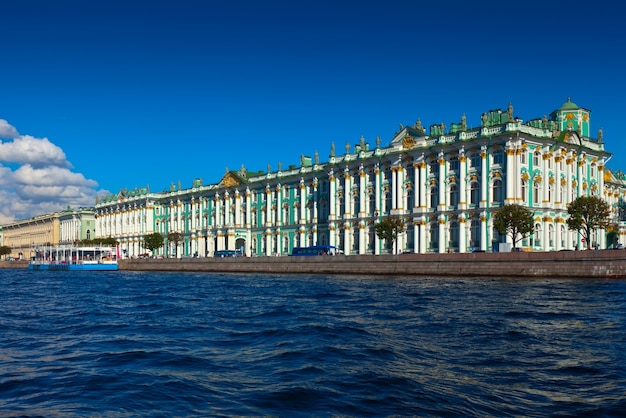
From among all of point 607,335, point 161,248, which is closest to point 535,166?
point 607,335

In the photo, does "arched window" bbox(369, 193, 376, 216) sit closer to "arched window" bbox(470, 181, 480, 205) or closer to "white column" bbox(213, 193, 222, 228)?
"arched window" bbox(470, 181, 480, 205)

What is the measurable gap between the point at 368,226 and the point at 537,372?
61486 millimetres

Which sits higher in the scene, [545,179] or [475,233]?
[545,179]

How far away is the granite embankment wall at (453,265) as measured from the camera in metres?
42.2

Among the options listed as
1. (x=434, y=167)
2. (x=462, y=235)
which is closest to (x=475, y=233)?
(x=462, y=235)

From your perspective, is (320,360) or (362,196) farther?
(362,196)

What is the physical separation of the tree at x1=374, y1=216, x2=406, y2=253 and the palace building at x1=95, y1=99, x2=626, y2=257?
6.05 ft

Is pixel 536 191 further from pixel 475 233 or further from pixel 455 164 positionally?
pixel 455 164

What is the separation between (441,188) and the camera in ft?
213

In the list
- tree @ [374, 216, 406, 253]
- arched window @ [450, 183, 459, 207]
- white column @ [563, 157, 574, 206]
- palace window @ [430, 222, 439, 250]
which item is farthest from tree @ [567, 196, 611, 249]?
tree @ [374, 216, 406, 253]

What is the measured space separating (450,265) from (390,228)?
15.5 metres

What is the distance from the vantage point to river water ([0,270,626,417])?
34.9 ft

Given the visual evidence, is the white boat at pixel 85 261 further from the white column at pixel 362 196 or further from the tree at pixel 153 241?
the white column at pixel 362 196

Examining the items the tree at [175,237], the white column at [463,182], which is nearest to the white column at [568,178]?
the white column at [463,182]
